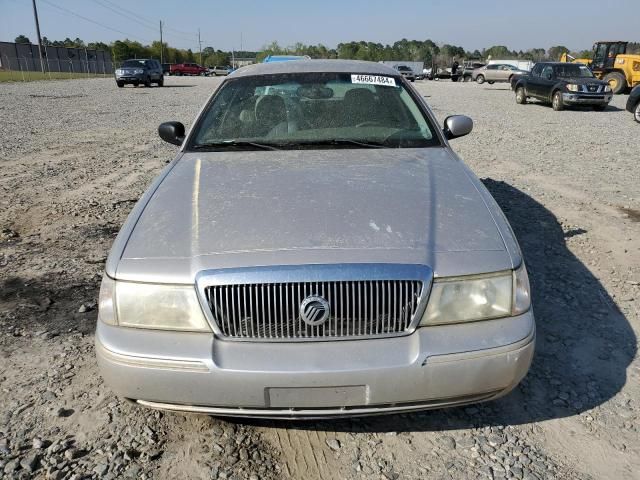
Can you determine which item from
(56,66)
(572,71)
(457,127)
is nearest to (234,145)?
(457,127)

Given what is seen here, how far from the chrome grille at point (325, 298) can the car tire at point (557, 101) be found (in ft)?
55.2

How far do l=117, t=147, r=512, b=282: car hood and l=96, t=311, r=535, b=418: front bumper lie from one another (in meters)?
0.27

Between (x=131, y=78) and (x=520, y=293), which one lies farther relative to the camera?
(x=131, y=78)

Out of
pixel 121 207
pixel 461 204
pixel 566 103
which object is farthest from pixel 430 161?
pixel 566 103

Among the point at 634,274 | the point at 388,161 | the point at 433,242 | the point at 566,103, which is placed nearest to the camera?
the point at 433,242

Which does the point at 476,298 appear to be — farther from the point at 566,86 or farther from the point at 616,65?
the point at 616,65

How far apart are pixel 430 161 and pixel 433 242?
106 cm

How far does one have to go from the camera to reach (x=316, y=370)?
188cm

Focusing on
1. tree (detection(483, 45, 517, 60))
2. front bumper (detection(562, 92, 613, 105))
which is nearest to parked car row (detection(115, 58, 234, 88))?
front bumper (detection(562, 92, 613, 105))

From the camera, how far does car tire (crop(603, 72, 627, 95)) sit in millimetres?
21933

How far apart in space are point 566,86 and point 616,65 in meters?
8.30

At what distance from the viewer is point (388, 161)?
3016mm

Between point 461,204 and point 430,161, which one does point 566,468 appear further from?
point 430,161

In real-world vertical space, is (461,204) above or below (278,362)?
above
